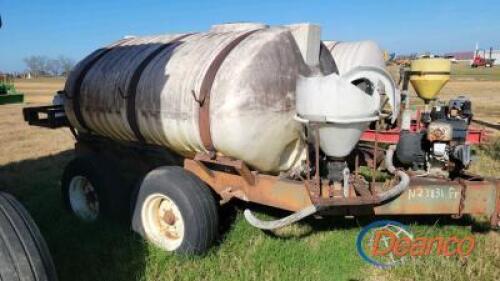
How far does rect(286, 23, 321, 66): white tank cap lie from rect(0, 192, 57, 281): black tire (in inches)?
101

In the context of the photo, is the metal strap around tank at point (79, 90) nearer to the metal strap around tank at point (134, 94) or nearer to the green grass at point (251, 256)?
the metal strap around tank at point (134, 94)

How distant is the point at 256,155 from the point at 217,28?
73.3 inches

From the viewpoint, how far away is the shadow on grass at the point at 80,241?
386 cm

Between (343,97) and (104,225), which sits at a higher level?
(343,97)

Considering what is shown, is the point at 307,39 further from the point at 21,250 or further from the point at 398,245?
the point at 21,250

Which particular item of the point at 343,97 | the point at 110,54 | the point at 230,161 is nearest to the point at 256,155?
the point at 230,161

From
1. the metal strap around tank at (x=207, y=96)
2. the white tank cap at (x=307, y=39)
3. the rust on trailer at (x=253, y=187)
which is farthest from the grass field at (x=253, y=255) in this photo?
the white tank cap at (x=307, y=39)

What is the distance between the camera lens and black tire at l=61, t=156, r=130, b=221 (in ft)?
16.5

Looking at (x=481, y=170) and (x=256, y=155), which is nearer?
(x=256, y=155)

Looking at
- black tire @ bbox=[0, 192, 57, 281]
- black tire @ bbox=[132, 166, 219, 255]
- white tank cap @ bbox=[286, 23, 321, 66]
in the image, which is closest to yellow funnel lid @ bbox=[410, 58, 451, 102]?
white tank cap @ bbox=[286, 23, 321, 66]

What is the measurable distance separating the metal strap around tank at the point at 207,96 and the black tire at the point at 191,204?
0.37 metres

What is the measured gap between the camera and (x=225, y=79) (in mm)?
3879

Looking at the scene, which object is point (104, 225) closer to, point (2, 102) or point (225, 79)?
point (2, 102)

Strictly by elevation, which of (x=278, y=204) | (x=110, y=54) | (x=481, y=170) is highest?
(x=110, y=54)
